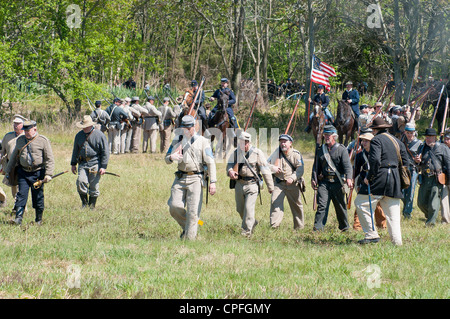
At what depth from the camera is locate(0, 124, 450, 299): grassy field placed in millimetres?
6957

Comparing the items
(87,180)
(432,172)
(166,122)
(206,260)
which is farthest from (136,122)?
(206,260)

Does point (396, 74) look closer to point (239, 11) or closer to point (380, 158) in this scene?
point (239, 11)

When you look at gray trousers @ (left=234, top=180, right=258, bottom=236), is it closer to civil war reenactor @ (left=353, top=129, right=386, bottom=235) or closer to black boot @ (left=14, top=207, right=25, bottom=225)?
civil war reenactor @ (left=353, top=129, right=386, bottom=235)

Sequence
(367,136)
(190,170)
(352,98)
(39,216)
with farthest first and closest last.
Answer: (352,98) → (39,216) → (367,136) → (190,170)

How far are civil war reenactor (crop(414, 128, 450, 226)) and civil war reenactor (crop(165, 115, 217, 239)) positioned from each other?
4934mm

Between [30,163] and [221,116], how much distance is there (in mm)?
10354

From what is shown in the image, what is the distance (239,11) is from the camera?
31.9 m

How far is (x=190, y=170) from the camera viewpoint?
9.93 meters

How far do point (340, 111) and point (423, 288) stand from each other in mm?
15714

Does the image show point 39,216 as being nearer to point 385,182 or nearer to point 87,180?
point 87,180

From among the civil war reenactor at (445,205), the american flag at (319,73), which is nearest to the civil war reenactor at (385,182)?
the civil war reenactor at (445,205)

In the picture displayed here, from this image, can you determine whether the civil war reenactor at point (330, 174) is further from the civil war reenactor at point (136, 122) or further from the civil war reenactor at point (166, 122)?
the civil war reenactor at point (166, 122)

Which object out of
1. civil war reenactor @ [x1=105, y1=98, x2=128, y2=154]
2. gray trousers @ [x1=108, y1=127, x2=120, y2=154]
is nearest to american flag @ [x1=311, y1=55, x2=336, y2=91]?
civil war reenactor @ [x1=105, y1=98, x2=128, y2=154]

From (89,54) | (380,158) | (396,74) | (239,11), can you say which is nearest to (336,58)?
(239,11)
